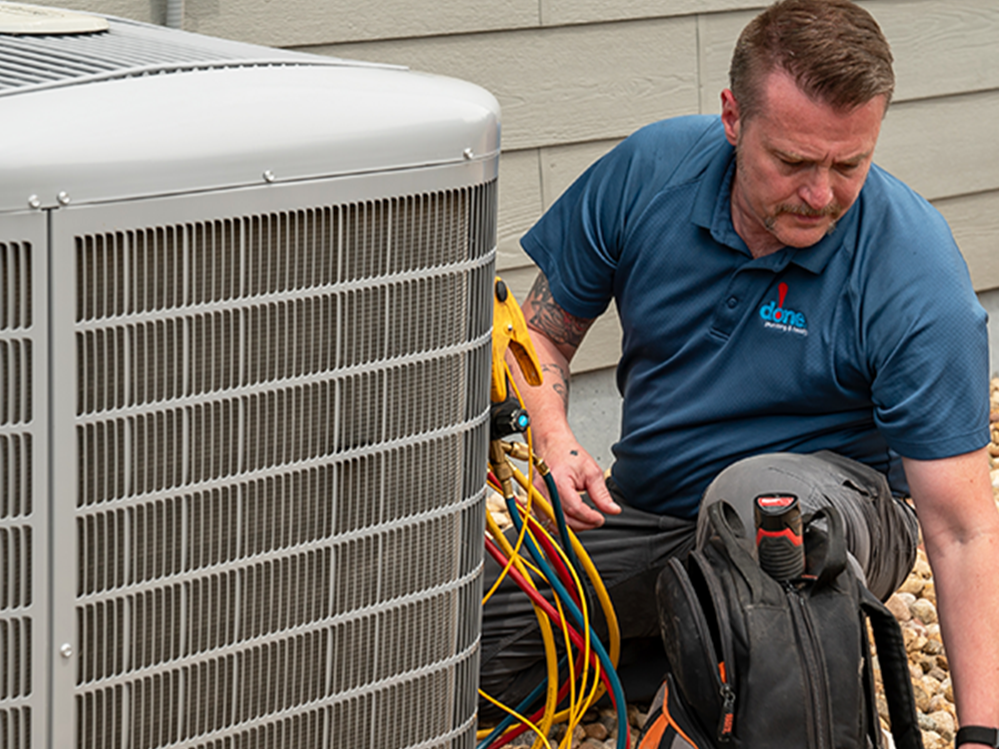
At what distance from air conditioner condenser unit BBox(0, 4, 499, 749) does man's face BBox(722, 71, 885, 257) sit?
2.32 ft

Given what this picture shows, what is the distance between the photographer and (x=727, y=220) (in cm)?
204

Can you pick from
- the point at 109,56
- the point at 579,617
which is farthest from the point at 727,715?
the point at 109,56

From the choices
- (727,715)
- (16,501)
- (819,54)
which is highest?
(819,54)

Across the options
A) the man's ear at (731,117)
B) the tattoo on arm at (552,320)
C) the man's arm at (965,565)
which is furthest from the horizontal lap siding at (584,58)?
the man's arm at (965,565)

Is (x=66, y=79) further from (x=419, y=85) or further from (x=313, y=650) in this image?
(x=313, y=650)

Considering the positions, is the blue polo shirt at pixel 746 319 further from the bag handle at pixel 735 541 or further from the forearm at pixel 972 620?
the bag handle at pixel 735 541

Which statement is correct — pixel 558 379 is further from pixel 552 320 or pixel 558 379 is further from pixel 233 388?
pixel 233 388

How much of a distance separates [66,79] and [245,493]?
0.42m

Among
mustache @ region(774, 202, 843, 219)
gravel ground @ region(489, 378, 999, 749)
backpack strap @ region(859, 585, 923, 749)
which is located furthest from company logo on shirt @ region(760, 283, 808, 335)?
gravel ground @ region(489, 378, 999, 749)

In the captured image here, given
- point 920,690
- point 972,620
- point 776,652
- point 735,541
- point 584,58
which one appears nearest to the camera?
point 776,652

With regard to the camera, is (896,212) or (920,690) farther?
(920,690)

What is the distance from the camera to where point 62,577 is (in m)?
1.10

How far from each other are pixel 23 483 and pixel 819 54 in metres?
1.27

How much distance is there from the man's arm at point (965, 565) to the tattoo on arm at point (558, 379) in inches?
24.1
